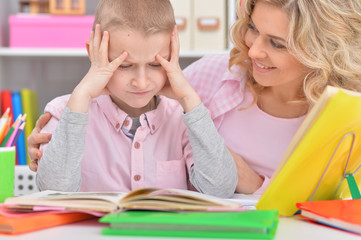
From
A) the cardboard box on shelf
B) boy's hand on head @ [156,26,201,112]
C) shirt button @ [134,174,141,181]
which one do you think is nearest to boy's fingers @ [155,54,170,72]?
boy's hand on head @ [156,26,201,112]

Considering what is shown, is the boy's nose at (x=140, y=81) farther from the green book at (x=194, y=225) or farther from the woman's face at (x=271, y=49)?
the green book at (x=194, y=225)

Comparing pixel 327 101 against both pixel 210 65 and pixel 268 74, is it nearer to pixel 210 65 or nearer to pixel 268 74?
pixel 268 74

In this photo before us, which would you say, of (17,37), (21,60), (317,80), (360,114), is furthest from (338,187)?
(21,60)

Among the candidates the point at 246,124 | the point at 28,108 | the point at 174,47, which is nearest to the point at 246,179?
the point at 246,124

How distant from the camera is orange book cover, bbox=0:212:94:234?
702 millimetres

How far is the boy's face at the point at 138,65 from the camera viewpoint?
3.57ft

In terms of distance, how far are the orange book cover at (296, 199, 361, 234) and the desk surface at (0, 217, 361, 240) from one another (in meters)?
0.01

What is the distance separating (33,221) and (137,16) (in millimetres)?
541

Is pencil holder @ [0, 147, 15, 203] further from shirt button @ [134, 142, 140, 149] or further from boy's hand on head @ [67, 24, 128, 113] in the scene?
shirt button @ [134, 142, 140, 149]

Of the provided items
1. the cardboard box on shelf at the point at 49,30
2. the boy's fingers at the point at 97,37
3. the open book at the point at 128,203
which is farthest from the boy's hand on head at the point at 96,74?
the cardboard box on shelf at the point at 49,30

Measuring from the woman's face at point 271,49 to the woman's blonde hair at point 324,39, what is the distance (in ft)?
0.07

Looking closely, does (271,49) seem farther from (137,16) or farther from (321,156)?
(321,156)

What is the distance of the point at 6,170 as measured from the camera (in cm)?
86

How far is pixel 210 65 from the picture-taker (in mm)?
1526
